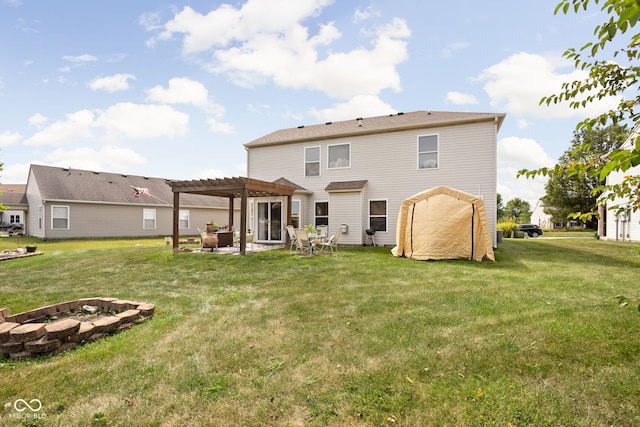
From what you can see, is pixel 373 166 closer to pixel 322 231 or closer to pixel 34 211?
pixel 322 231

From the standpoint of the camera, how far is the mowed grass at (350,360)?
2279mm

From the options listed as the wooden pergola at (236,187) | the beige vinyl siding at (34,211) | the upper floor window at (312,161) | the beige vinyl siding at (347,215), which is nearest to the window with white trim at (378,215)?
the beige vinyl siding at (347,215)

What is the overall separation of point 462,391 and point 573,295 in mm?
4250

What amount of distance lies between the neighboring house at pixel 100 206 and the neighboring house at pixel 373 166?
11.7 meters

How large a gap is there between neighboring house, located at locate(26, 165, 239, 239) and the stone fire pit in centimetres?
1890

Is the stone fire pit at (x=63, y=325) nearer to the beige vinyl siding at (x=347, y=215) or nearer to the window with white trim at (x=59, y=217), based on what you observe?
the beige vinyl siding at (x=347, y=215)

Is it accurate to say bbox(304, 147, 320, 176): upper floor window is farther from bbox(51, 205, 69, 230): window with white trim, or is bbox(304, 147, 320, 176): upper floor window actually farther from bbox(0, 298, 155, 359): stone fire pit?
bbox(51, 205, 69, 230): window with white trim

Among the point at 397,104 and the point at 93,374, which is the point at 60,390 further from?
the point at 397,104

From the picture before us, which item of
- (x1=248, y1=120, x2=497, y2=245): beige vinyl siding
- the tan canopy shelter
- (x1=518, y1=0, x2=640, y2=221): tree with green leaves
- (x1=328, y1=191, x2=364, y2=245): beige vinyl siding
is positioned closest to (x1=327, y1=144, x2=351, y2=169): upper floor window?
(x1=248, y1=120, x2=497, y2=245): beige vinyl siding

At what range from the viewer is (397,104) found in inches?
662

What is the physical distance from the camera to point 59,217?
786 inches

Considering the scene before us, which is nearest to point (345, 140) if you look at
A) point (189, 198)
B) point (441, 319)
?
point (441, 319)

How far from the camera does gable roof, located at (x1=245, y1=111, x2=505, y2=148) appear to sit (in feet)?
41.0

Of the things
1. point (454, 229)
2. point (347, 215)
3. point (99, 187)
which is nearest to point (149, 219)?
point (99, 187)
